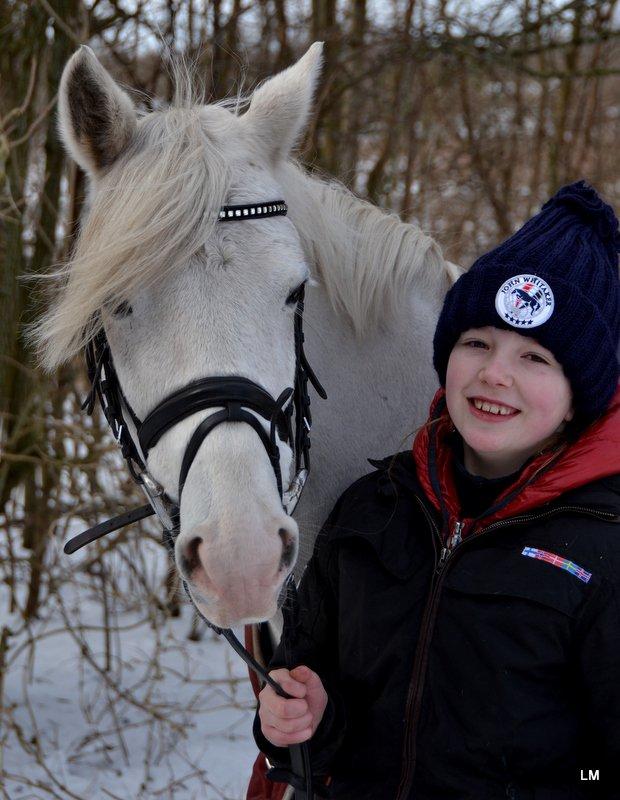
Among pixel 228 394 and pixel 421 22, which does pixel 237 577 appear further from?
pixel 421 22

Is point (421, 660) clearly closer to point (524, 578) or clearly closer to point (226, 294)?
point (524, 578)

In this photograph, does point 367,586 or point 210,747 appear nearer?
point 367,586

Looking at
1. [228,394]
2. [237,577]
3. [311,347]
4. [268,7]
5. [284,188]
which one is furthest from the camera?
[268,7]

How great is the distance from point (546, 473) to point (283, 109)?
1.09 meters

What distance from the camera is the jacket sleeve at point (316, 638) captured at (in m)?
1.65

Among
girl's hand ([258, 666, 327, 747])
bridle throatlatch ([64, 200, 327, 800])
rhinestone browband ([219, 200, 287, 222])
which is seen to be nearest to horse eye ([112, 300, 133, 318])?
bridle throatlatch ([64, 200, 327, 800])

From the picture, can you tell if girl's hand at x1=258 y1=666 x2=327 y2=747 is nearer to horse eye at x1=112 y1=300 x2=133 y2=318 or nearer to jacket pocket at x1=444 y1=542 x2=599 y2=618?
jacket pocket at x1=444 y1=542 x2=599 y2=618

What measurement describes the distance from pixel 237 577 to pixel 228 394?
35 centimetres

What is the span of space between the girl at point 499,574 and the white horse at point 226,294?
27 centimetres

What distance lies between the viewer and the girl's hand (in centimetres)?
150

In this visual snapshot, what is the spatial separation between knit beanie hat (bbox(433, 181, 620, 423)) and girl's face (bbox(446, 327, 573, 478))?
29 millimetres

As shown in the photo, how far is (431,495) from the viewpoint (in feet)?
5.19

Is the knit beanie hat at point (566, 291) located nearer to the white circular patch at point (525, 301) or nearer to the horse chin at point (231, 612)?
the white circular patch at point (525, 301)

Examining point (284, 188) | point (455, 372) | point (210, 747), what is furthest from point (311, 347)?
point (210, 747)
